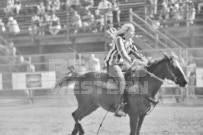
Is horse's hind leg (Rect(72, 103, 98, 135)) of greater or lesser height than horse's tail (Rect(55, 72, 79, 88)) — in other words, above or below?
below

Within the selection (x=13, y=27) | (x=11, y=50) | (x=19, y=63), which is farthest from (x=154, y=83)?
(x=13, y=27)

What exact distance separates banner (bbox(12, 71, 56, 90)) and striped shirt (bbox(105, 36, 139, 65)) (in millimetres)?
7648

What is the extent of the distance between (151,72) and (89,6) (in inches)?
454

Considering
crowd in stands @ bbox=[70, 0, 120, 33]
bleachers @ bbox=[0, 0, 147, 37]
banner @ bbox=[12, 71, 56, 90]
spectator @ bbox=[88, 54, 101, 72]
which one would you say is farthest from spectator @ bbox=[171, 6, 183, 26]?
banner @ bbox=[12, 71, 56, 90]

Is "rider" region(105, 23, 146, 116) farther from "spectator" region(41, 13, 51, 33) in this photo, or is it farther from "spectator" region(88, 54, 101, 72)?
"spectator" region(41, 13, 51, 33)

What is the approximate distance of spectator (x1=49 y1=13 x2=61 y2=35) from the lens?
58.6 feet

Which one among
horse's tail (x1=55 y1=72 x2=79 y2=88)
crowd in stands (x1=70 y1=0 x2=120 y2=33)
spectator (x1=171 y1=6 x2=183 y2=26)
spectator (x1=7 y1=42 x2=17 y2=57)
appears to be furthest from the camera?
spectator (x1=7 y1=42 x2=17 y2=57)

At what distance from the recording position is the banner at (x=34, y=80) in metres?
15.2

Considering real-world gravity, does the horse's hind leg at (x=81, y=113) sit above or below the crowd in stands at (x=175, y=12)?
below

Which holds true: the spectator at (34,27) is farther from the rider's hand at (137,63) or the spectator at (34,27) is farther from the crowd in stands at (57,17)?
the rider's hand at (137,63)

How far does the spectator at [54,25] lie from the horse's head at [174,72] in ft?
35.9

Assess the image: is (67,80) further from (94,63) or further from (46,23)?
(46,23)

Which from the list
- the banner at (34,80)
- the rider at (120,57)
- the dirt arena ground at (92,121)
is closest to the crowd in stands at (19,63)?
the banner at (34,80)

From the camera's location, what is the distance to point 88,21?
1777 cm
